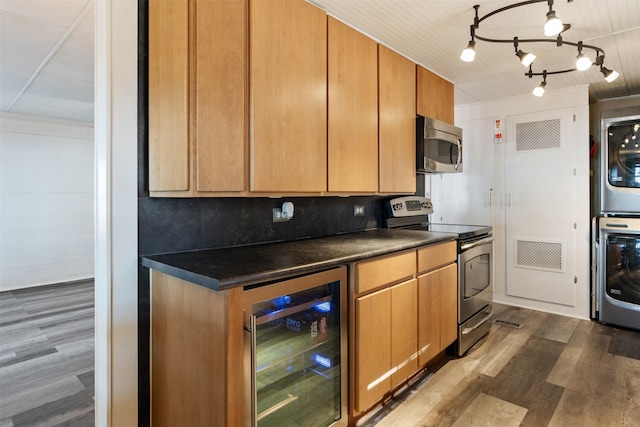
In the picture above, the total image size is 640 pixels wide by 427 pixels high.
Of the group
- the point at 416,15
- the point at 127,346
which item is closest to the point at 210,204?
the point at 127,346

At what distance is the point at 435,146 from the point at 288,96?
64.9 inches

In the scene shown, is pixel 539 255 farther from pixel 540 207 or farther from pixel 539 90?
pixel 539 90

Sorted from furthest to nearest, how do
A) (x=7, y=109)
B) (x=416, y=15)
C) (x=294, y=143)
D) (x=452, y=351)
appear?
(x=7, y=109)
(x=452, y=351)
(x=416, y=15)
(x=294, y=143)

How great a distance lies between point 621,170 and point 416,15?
2.65 meters

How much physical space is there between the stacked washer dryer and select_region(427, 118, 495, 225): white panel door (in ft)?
3.51

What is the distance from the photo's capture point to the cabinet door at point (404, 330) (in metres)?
2.11

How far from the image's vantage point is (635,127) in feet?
10.9

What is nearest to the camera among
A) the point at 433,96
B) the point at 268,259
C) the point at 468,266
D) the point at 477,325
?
the point at 268,259

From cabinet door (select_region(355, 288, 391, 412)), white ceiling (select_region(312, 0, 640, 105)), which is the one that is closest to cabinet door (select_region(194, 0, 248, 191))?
white ceiling (select_region(312, 0, 640, 105))

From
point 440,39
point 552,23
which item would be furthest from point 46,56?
point 552,23

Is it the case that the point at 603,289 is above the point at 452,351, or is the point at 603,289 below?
above

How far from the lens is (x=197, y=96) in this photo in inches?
59.7

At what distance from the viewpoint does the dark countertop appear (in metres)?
1.33

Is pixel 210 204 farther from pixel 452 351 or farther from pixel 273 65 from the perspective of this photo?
pixel 452 351
